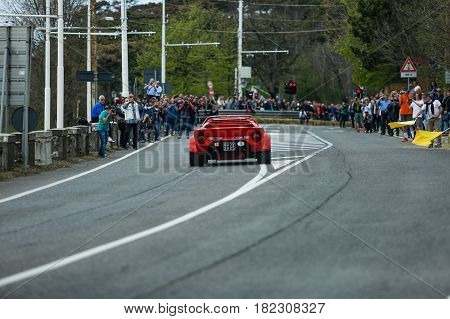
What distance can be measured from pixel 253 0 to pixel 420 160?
285ft

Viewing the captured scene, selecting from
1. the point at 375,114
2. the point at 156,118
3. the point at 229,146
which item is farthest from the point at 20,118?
the point at 375,114

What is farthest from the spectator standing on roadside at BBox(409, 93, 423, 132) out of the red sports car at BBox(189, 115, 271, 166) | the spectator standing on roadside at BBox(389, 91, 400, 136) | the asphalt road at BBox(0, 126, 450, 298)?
the asphalt road at BBox(0, 126, 450, 298)

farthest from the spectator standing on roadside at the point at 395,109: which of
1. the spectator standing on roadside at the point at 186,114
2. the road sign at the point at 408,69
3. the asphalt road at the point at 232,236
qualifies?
the asphalt road at the point at 232,236

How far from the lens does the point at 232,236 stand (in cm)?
1241

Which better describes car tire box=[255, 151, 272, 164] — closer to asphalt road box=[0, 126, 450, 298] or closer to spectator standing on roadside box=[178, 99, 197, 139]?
asphalt road box=[0, 126, 450, 298]

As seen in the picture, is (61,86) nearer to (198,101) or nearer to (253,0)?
(198,101)

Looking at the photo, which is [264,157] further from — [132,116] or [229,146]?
[132,116]

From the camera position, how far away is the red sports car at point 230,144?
26797 millimetres

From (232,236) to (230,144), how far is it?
1476cm

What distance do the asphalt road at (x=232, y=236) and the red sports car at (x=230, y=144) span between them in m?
3.27

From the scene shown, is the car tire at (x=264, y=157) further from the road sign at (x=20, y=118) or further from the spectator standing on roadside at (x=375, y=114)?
the spectator standing on roadside at (x=375, y=114)

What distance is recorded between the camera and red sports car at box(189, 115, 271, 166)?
26.8 metres

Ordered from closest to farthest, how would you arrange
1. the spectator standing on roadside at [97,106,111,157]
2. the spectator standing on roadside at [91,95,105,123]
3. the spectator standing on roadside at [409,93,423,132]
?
the spectator standing on roadside at [97,106,111,157] < the spectator standing on roadside at [91,95,105,123] < the spectator standing on roadside at [409,93,423,132]

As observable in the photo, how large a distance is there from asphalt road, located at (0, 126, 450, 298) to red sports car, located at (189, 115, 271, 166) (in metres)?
3.27
